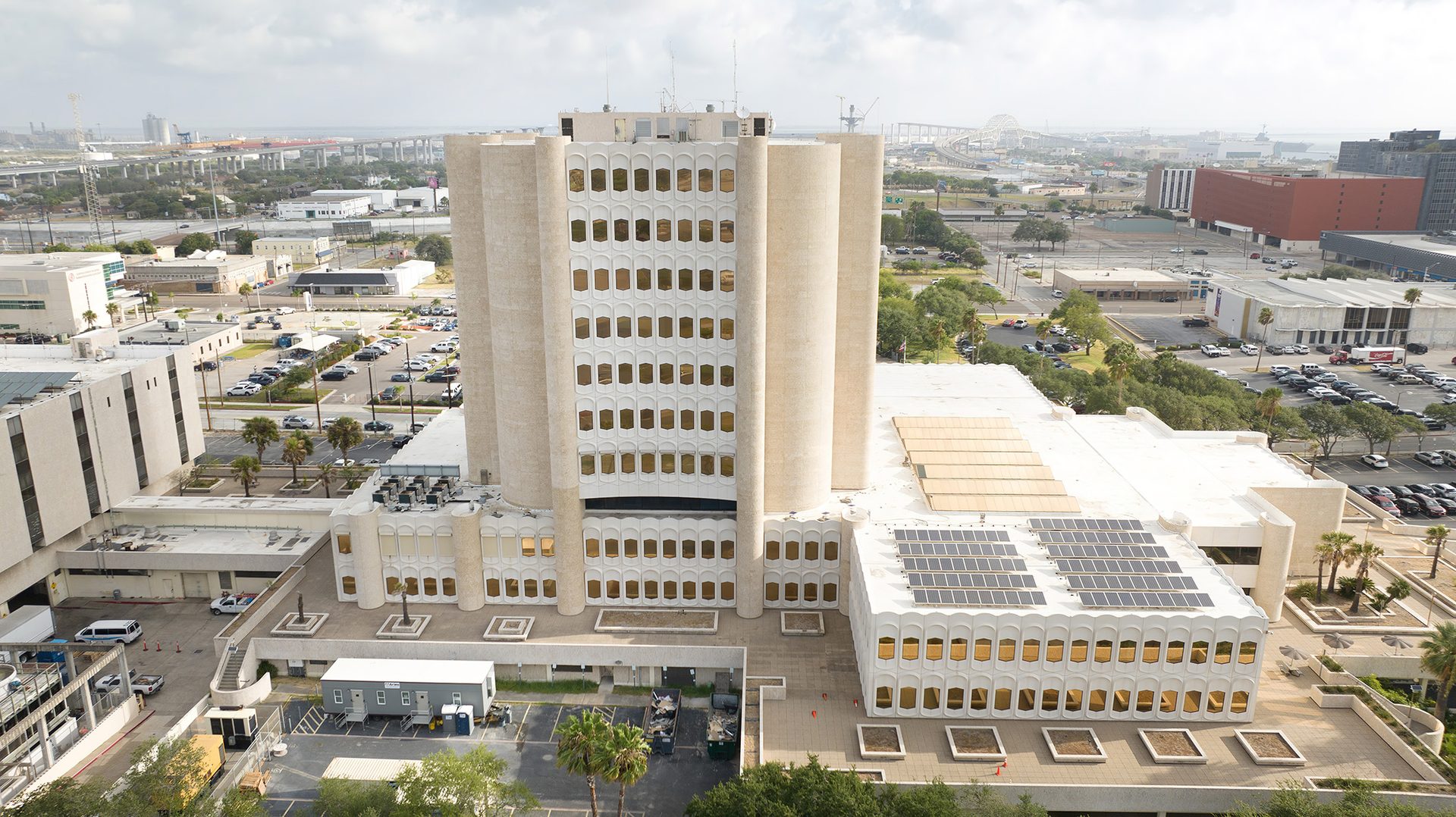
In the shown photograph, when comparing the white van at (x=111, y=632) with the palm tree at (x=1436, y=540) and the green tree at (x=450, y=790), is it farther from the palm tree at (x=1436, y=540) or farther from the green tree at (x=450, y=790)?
the palm tree at (x=1436, y=540)

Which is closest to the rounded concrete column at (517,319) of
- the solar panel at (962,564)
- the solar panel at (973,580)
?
the solar panel at (962,564)

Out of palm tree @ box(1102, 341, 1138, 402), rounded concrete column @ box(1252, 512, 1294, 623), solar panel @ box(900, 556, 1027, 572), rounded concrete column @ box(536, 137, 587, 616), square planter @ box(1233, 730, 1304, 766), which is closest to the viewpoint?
square planter @ box(1233, 730, 1304, 766)

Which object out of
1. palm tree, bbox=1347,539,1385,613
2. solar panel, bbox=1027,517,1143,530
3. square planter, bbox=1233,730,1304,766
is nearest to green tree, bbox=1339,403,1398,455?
palm tree, bbox=1347,539,1385,613

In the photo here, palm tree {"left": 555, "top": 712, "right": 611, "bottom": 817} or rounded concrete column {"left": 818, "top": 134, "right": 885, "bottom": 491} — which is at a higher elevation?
rounded concrete column {"left": 818, "top": 134, "right": 885, "bottom": 491}

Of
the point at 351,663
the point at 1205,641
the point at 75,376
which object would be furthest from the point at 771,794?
the point at 75,376

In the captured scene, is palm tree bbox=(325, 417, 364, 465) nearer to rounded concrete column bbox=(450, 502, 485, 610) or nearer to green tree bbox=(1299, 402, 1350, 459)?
rounded concrete column bbox=(450, 502, 485, 610)

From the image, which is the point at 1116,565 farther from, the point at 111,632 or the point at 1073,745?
the point at 111,632

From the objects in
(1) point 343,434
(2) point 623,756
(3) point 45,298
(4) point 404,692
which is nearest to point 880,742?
(2) point 623,756
